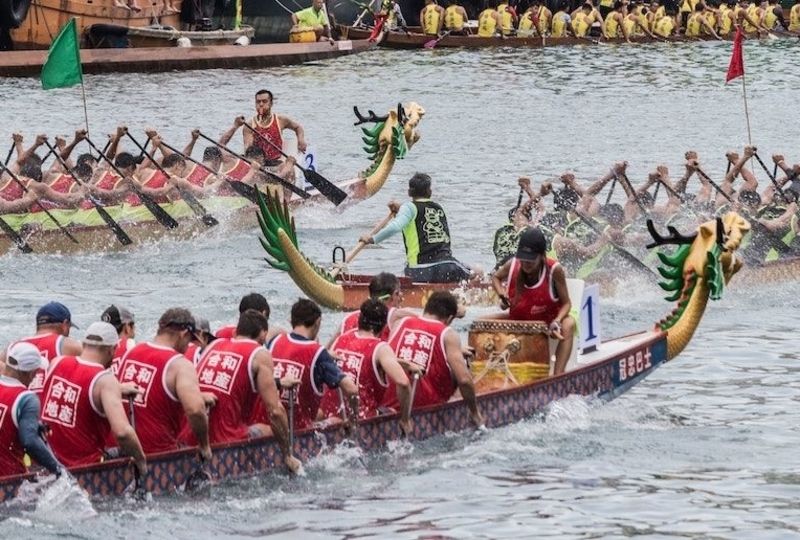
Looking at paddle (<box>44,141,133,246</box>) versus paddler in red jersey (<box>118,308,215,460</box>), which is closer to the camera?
paddler in red jersey (<box>118,308,215,460</box>)

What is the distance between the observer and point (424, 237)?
18.3 meters

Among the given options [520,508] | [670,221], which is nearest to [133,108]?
[670,221]

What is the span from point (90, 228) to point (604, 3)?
126ft

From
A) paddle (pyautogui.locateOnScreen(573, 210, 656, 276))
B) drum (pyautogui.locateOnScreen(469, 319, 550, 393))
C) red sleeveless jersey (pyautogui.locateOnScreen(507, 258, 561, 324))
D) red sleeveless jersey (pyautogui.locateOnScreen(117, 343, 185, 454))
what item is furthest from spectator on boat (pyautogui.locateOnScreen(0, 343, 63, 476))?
paddle (pyautogui.locateOnScreen(573, 210, 656, 276))

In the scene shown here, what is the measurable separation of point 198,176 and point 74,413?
12755mm

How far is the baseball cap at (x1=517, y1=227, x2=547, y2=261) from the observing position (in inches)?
571

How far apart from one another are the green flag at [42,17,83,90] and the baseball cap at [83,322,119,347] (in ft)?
45.5

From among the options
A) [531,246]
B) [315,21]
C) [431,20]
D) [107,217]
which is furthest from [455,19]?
[531,246]

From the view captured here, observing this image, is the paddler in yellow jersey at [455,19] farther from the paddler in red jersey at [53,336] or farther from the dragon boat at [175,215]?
the paddler in red jersey at [53,336]

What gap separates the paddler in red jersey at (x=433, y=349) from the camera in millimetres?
13555

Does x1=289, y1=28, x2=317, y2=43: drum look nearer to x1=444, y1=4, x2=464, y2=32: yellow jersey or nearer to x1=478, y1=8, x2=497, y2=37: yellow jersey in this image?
x1=444, y1=4, x2=464, y2=32: yellow jersey

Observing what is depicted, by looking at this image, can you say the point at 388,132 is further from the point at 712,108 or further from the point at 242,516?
the point at 712,108

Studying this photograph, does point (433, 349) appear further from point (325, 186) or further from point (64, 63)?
point (64, 63)

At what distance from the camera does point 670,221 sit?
21.4 metres
